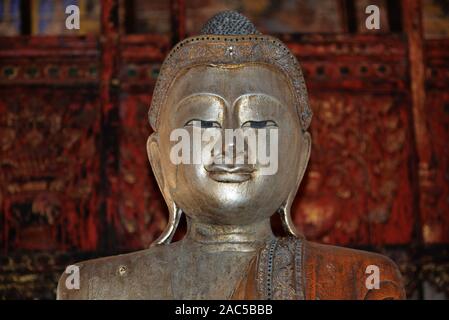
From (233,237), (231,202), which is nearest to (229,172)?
(231,202)

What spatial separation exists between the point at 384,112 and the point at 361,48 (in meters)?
0.29

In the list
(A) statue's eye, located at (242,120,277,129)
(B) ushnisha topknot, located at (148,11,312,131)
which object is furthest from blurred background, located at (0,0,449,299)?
(A) statue's eye, located at (242,120,277,129)

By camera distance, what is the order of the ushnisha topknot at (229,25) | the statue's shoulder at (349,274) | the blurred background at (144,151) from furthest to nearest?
the blurred background at (144,151)
the ushnisha topknot at (229,25)
the statue's shoulder at (349,274)

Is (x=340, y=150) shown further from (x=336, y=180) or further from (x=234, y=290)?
(x=234, y=290)

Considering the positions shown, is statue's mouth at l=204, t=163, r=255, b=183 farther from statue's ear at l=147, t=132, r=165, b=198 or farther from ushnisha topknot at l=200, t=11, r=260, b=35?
ushnisha topknot at l=200, t=11, r=260, b=35

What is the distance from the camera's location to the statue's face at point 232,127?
11.8 ft

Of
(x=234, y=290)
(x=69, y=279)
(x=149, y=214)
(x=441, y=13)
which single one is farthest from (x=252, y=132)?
(x=441, y=13)

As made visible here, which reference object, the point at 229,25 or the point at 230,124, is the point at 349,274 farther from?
the point at 229,25

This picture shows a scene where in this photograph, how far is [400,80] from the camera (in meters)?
4.77

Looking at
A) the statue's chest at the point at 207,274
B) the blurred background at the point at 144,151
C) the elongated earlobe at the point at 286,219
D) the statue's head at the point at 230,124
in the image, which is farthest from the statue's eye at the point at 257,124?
the blurred background at the point at 144,151

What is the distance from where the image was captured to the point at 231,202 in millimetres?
3580

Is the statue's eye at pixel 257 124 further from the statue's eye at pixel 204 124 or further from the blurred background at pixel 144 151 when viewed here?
the blurred background at pixel 144 151
